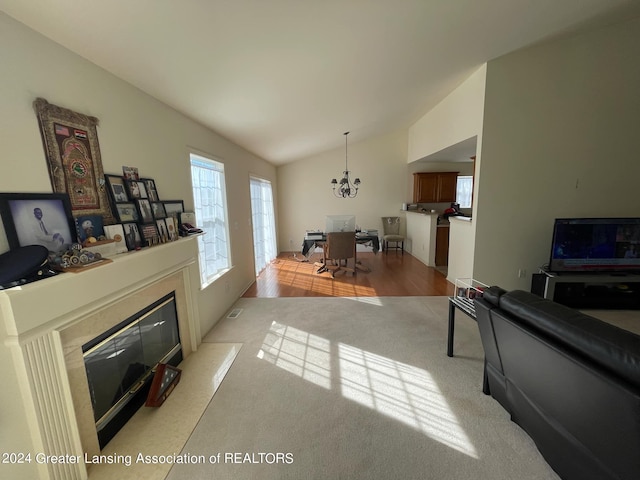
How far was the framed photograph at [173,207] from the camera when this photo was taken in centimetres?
225

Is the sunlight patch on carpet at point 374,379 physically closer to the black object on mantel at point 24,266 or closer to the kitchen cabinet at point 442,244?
the black object on mantel at point 24,266

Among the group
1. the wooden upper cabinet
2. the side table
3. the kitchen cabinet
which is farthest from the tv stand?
the wooden upper cabinet

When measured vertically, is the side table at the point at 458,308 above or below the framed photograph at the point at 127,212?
below

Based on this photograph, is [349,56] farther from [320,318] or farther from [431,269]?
[431,269]

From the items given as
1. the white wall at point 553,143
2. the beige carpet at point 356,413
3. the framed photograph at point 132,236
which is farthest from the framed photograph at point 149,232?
the white wall at point 553,143

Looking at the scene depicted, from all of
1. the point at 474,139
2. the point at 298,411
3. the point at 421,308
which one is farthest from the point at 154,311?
the point at 474,139

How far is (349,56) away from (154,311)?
278 cm

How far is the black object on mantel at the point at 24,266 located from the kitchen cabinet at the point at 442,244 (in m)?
5.64

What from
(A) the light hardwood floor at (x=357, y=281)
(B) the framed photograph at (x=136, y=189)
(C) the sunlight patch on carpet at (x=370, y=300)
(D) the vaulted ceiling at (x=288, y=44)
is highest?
(D) the vaulted ceiling at (x=288, y=44)

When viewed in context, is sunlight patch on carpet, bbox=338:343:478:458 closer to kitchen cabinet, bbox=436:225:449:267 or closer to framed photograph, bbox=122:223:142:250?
framed photograph, bbox=122:223:142:250

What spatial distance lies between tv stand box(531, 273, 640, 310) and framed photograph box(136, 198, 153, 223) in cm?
446

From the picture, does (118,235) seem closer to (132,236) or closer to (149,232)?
(132,236)

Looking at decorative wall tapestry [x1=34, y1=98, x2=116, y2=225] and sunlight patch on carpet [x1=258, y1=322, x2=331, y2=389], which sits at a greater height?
decorative wall tapestry [x1=34, y1=98, x2=116, y2=225]

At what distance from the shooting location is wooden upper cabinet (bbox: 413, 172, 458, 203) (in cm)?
640
